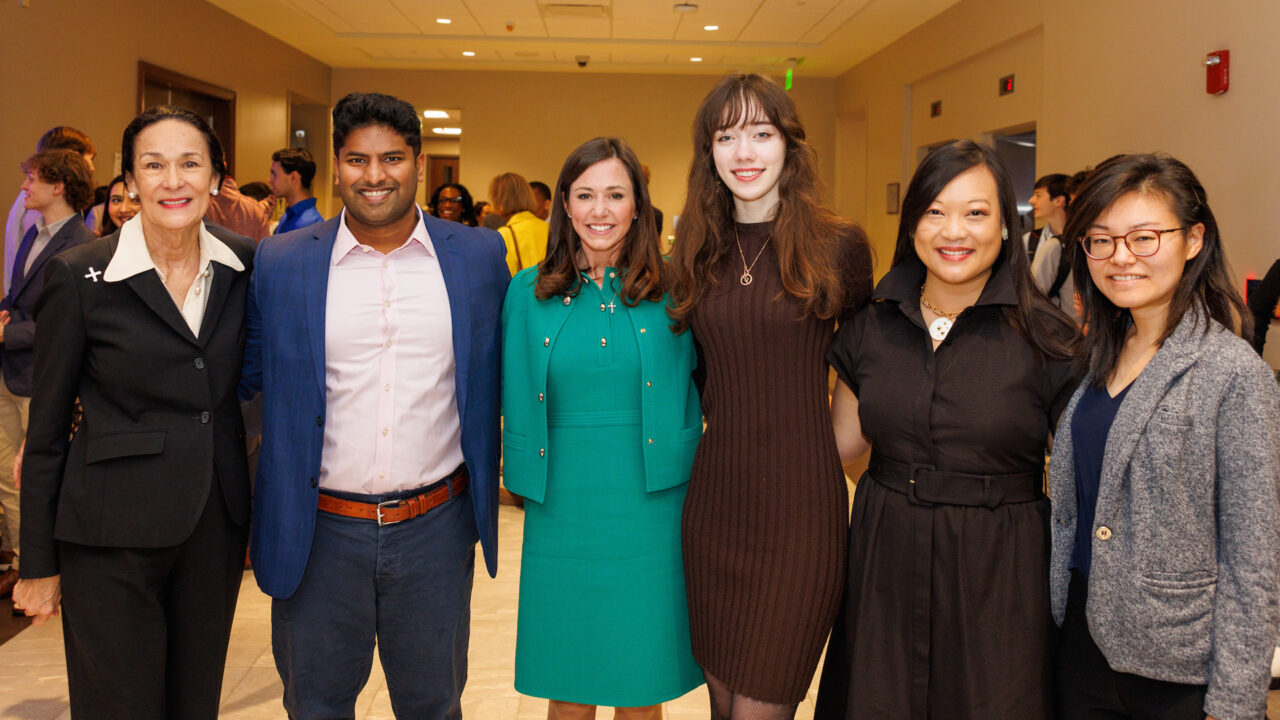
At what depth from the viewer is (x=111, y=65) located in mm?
7617

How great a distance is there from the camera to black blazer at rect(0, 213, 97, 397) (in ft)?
12.0

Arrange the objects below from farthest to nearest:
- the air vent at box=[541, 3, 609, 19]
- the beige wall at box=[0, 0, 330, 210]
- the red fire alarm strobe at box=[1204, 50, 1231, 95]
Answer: the air vent at box=[541, 3, 609, 19] < the beige wall at box=[0, 0, 330, 210] < the red fire alarm strobe at box=[1204, 50, 1231, 95]

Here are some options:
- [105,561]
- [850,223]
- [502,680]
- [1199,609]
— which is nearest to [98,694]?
[105,561]

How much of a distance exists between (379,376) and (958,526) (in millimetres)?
1318

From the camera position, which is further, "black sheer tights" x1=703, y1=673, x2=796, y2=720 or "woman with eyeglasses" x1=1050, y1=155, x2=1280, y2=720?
"black sheer tights" x1=703, y1=673, x2=796, y2=720

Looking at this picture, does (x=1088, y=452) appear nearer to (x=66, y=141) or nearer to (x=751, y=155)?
(x=751, y=155)

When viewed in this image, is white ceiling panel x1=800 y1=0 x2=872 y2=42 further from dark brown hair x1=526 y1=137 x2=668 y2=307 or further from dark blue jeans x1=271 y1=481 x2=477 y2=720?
dark blue jeans x1=271 y1=481 x2=477 y2=720

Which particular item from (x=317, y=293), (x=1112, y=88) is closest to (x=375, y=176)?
(x=317, y=293)

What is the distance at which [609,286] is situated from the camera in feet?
7.23

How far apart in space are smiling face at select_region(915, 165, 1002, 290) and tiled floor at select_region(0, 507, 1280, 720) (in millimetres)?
1903

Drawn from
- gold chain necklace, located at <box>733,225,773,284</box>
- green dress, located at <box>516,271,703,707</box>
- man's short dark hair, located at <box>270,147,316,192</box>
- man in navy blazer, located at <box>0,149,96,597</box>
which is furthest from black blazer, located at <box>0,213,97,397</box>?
gold chain necklace, located at <box>733,225,773,284</box>

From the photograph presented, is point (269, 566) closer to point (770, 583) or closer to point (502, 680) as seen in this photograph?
point (770, 583)

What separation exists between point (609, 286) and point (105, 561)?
1.26m

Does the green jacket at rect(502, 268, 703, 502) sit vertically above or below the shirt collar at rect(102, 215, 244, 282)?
below
